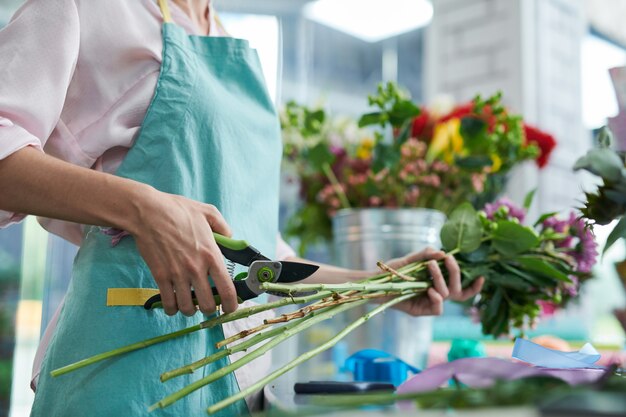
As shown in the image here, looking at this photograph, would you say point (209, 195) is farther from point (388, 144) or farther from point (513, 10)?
point (513, 10)

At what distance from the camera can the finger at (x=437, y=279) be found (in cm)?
93

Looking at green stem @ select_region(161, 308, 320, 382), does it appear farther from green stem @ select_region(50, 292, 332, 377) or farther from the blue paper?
the blue paper

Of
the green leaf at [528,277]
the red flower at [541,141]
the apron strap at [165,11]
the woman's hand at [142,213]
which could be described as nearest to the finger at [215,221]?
the woman's hand at [142,213]

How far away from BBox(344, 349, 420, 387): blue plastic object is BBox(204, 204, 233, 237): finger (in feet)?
1.12

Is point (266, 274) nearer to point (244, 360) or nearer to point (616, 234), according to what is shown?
point (244, 360)

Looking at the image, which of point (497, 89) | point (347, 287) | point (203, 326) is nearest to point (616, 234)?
point (347, 287)

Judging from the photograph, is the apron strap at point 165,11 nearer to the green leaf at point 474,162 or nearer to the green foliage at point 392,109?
the green foliage at point 392,109

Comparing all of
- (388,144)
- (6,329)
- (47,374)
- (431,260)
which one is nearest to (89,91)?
(47,374)

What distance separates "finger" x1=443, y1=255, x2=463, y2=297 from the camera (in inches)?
37.3

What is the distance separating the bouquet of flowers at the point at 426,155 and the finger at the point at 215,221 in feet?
2.44

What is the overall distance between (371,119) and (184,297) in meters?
0.82

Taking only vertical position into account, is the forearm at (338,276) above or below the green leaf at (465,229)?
below

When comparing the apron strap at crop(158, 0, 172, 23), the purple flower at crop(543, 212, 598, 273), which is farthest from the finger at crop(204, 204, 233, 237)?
the purple flower at crop(543, 212, 598, 273)

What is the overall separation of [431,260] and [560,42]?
5.36ft
